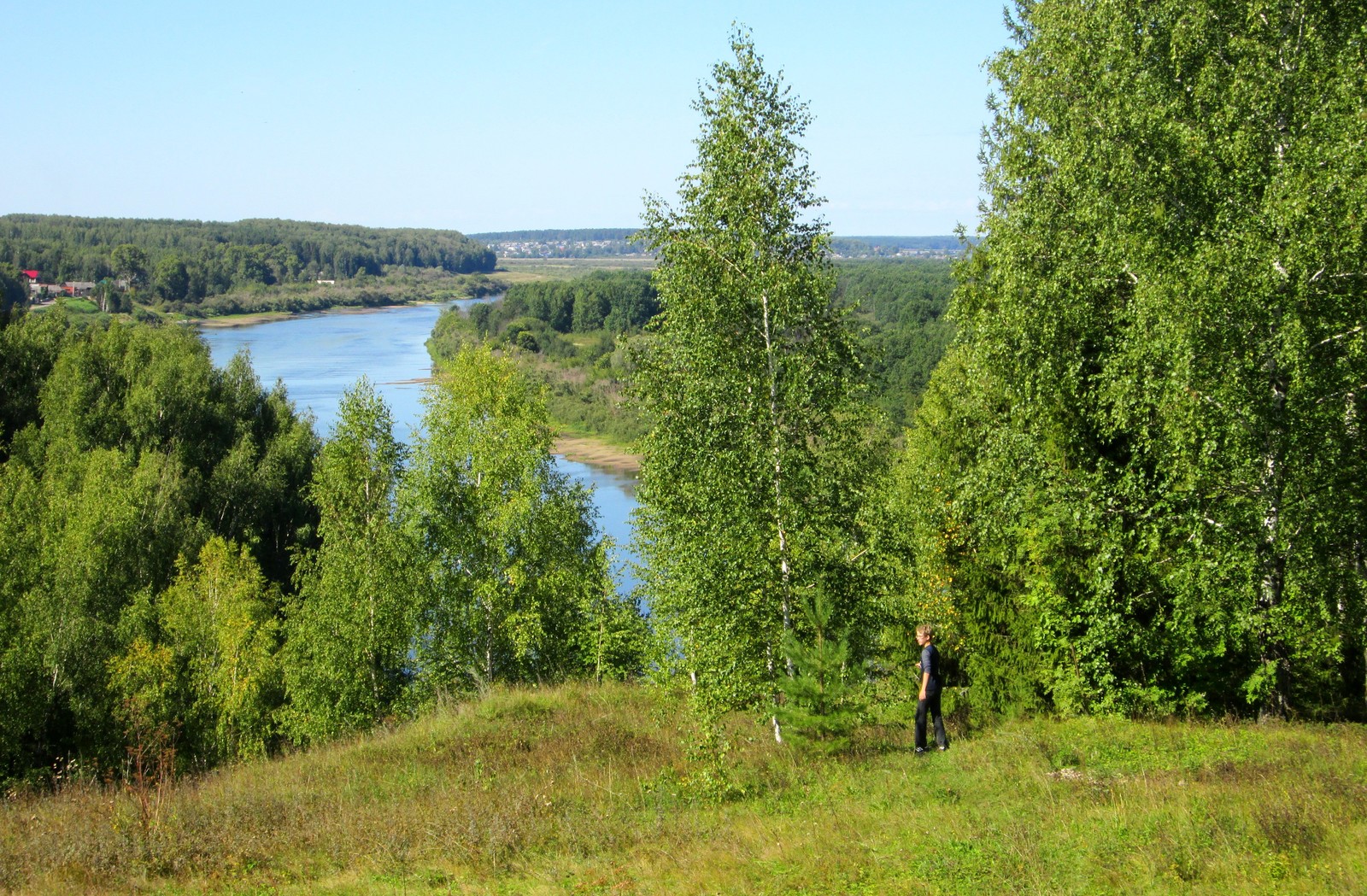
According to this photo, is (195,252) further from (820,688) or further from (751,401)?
(820,688)

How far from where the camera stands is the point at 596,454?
229ft

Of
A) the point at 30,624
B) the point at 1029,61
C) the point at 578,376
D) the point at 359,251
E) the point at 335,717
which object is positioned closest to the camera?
the point at 1029,61

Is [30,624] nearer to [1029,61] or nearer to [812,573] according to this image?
[812,573]

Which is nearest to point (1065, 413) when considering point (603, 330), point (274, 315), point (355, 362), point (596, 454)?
point (596, 454)

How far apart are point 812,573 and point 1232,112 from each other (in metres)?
6.65

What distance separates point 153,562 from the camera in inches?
1266

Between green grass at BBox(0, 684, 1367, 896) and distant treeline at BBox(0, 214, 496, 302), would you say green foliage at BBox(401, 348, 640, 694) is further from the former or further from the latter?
distant treeline at BBox(0, 214, 496, 302)

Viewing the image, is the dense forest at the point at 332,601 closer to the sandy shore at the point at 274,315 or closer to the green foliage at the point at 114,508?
the green foliage at the point at 114,508

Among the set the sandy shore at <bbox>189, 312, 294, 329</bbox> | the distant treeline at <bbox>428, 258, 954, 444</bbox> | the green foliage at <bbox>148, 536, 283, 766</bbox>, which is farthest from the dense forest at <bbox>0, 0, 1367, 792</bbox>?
the sandy shore at <bbox>189, 312, 294, 329</bbox>

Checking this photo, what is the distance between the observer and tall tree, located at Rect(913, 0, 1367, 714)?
10055mm

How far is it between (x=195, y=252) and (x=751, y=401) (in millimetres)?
149614

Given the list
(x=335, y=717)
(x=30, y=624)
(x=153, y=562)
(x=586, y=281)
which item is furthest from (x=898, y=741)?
(x=586, y=281)

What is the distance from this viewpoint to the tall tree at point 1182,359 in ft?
33.0

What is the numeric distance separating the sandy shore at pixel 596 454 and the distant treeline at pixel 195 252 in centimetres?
7267
